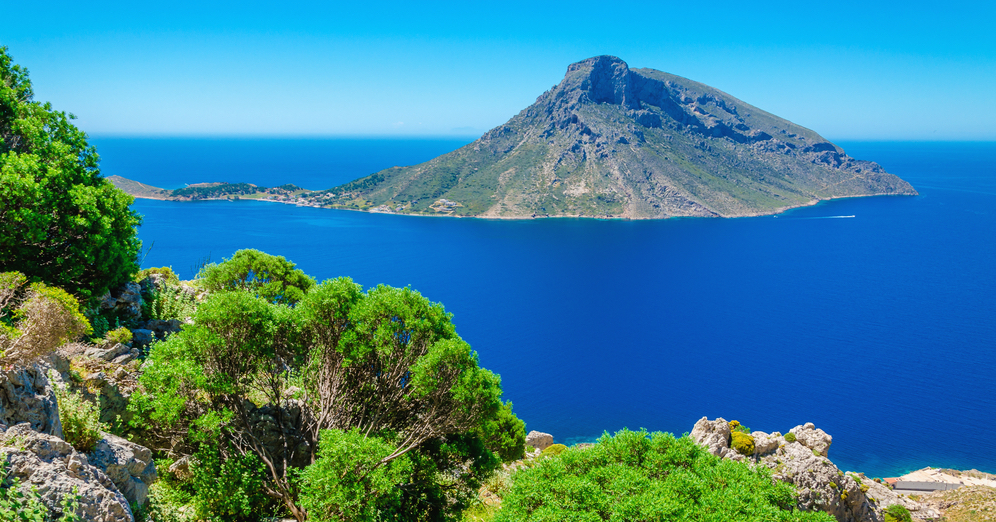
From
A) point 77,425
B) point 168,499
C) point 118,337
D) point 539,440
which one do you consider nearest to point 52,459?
point 77,425

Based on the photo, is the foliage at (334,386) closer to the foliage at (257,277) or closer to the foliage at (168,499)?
the foliage at (168,499)

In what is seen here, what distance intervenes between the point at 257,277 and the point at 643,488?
110ft

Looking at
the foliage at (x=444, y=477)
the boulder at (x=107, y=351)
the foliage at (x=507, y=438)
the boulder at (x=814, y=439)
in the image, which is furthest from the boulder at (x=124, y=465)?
the boulder at (x=814, y=439)

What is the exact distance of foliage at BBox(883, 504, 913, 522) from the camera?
141 ft

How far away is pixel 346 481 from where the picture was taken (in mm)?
17000

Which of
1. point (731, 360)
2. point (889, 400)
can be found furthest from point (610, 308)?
point (889, 400)

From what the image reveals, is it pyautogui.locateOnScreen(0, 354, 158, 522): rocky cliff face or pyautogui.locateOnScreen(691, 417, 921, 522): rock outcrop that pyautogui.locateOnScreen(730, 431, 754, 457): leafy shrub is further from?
pyautogui.locateOnScreen(0, 354, 158, 522): rocky cliff face

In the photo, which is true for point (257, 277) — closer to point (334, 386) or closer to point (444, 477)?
point (334, 386)

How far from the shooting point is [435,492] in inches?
867

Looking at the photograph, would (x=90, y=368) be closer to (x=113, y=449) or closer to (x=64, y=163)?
(x=113, y=449)

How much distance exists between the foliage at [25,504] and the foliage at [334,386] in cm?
683

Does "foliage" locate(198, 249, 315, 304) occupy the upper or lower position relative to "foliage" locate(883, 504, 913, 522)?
upper

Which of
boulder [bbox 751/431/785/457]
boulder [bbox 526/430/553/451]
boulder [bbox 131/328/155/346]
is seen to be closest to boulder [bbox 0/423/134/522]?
boulder [bbox 131/328/155/346]

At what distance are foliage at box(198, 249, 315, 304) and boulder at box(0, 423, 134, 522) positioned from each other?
26654mm
